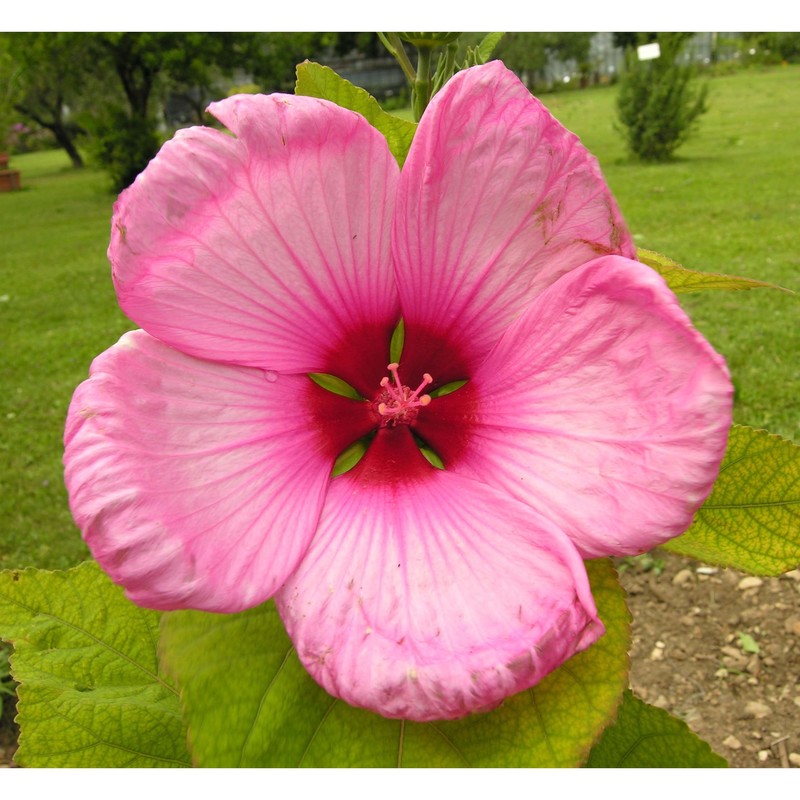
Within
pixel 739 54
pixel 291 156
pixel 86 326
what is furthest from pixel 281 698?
pixel 739 54

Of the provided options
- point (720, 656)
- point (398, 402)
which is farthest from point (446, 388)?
point (720, 656)

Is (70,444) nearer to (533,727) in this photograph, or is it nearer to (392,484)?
(392,484)

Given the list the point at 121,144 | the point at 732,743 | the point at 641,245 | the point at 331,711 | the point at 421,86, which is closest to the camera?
the point at 331,711

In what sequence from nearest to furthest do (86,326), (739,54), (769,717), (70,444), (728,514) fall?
(70,444) → (728,514) → (769,717) → (86,326) → (739,54)

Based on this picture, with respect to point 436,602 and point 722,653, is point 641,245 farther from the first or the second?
point 436,602

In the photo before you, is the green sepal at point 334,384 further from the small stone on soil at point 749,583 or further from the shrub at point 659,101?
the shrub at point 659,101

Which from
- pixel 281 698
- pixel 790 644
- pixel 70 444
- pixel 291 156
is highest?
pixel 291 156
